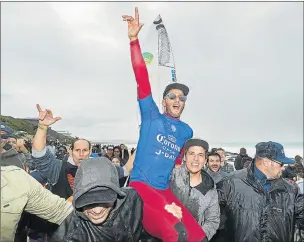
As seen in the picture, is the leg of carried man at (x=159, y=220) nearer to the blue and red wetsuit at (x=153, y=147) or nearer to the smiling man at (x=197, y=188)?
the blue and red wetsuit at (x=153, y=147)

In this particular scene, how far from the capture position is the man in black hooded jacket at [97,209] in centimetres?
231

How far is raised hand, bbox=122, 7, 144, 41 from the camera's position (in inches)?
148

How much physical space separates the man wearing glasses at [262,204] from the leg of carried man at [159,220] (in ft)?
3.20

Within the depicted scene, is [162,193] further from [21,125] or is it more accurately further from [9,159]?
[21,125]

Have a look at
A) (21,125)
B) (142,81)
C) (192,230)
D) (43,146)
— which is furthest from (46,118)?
(21,125)

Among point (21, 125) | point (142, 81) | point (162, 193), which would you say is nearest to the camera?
point (162, 193)

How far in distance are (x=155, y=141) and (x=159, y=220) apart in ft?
3.14

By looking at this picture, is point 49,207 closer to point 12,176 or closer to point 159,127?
point 12,176

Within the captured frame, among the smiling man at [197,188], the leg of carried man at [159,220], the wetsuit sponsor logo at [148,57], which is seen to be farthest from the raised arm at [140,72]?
the wetsuit sponsor logo at [148,57]

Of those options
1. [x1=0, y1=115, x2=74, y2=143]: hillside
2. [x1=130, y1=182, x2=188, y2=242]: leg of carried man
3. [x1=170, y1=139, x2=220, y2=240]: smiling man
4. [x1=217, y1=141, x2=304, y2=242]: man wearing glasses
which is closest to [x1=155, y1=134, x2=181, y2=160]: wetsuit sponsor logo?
[x1=170, y1=139, x2=220, y2=240]: smiling man

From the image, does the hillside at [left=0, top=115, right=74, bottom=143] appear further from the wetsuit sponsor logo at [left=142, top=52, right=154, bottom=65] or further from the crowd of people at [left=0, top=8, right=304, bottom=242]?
the wetsuit sponsor logo at [left=142, top=52, right=154, bottom=65]

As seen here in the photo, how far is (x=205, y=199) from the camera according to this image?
3578mm

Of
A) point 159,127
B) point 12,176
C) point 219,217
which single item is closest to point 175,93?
point 159,127

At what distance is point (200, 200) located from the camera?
357cm
